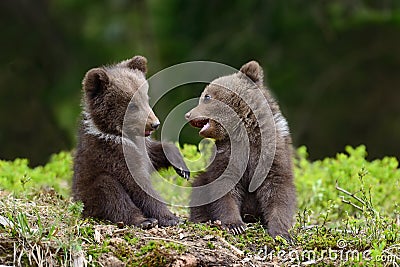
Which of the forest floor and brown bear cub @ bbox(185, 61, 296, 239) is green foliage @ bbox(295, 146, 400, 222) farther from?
the forest floor

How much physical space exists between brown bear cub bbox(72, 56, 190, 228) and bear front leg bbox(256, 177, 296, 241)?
0.68m

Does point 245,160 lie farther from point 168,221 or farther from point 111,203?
point 111,203

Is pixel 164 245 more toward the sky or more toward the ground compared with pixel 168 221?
more toward the ground

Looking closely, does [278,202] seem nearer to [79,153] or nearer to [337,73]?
[79,153]

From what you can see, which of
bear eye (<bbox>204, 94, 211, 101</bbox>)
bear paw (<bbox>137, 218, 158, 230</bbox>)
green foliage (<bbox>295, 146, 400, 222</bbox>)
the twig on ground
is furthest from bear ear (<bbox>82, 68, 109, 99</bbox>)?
green foliage (<bbox>295, 146, 400, 222</bbox>)

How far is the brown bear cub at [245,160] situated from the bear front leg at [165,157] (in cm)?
20

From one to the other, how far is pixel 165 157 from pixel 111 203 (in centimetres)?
74

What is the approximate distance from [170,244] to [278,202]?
1.07 m

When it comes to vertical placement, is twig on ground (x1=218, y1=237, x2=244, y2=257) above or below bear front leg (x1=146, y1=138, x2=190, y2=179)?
below

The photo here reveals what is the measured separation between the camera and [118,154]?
6.50 metres

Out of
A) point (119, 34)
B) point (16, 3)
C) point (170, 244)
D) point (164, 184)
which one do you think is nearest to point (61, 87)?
point (119, 34)

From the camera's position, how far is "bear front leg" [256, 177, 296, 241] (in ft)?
20.6

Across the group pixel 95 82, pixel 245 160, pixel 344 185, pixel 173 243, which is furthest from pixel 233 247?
pixel 344 185

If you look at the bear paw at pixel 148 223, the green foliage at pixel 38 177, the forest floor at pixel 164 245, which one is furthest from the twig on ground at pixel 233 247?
the green foliage at pixel 38 177
